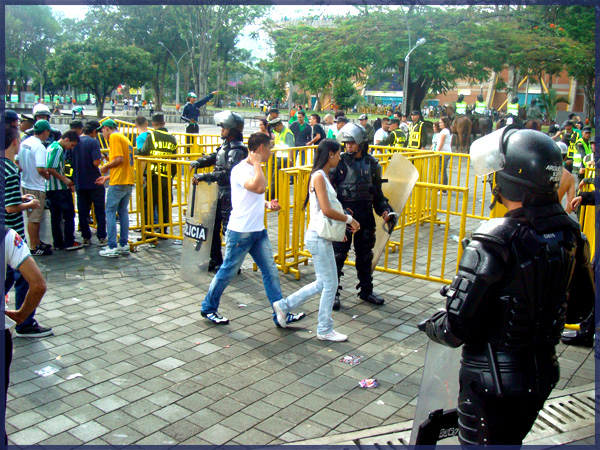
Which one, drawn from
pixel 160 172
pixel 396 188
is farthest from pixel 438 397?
pixel 160 172

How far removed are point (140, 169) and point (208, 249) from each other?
2.39 metres

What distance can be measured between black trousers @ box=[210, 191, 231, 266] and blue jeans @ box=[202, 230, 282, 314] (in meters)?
1.18

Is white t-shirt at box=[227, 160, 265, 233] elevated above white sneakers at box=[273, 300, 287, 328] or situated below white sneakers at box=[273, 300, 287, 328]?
above

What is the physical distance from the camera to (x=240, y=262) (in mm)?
5523

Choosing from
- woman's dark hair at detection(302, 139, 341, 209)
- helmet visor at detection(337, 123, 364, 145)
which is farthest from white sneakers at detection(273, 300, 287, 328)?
helmet visor at detection(337, 123, 364, 145)

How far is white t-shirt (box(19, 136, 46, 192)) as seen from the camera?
741 cm

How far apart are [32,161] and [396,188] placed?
460cm

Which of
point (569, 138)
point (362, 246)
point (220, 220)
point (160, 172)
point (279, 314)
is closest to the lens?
point (279, 314)

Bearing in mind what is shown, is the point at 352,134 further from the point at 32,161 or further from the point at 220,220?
the point at 32,161

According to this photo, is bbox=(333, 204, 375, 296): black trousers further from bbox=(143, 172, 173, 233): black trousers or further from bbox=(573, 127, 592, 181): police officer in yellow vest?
bbox=(573, 127, 592, 181): police officer in yellow vest

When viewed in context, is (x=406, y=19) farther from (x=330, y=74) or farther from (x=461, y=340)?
(x=461, y=340)

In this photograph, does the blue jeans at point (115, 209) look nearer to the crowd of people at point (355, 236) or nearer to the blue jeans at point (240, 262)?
the crowd of people at point (355, 236)

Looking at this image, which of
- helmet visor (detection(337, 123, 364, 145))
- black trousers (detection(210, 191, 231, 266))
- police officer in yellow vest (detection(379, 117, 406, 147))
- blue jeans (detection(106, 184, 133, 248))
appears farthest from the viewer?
police officer in yellow vest (detection(379, 117, 406, 147))

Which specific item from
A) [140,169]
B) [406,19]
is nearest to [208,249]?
[140,169]
